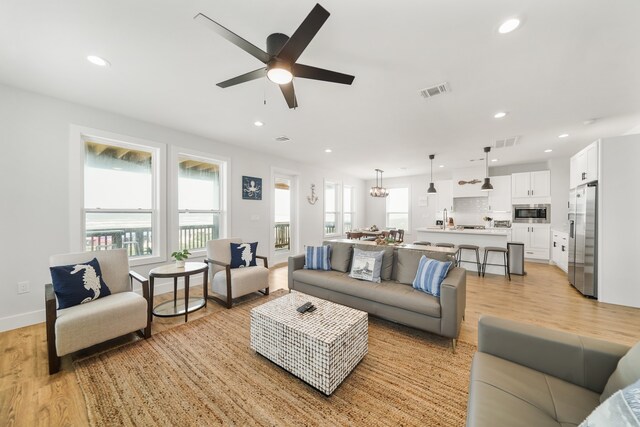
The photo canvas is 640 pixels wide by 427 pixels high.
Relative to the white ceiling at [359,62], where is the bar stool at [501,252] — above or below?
below

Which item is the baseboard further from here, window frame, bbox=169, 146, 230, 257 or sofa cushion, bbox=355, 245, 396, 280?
sofa cushion, bbox=355, 245, 396, 280

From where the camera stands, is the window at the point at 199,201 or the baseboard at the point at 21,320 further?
the window at the point at 199,201

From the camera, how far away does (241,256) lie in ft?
12.2

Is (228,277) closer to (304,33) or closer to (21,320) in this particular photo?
(21,320)

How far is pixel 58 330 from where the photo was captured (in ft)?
6.33

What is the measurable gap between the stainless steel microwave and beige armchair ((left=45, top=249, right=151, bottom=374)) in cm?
829

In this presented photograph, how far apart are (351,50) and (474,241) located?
16.0 feet

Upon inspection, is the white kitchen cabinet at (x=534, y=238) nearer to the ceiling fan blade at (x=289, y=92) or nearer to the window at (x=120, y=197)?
the ceiling fan blade at (x=289, y=92)

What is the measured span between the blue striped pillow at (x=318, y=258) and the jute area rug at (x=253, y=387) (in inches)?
52.5

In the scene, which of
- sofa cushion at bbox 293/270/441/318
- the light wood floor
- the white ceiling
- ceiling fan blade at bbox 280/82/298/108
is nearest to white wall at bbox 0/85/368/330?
the white ceiling

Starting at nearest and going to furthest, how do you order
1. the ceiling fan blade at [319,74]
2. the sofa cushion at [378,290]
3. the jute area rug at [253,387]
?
the jute area rug at [253,387]
the ceiling fan blade at [319,74]
the sofa cushion at [378,290]

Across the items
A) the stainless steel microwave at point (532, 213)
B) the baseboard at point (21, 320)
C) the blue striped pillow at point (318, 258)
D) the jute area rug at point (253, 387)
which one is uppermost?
the stainless steel microwave at point (532, 213)

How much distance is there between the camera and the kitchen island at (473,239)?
4.90 meters

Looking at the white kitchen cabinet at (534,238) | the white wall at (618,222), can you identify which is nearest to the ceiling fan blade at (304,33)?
the white wall at (618,222)
